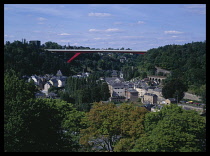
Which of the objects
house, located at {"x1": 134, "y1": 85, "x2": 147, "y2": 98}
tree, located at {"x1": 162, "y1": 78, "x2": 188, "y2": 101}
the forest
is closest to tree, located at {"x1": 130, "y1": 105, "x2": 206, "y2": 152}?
the forest

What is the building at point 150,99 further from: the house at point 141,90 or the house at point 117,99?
the house at point 141,90

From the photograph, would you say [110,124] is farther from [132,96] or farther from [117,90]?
[117,90]

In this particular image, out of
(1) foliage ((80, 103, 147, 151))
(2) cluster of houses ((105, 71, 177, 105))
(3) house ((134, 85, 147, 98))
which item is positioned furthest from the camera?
(3) house ((134, 85, 147, 98))

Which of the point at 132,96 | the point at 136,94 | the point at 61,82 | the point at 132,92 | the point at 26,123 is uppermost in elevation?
the point at 61,82

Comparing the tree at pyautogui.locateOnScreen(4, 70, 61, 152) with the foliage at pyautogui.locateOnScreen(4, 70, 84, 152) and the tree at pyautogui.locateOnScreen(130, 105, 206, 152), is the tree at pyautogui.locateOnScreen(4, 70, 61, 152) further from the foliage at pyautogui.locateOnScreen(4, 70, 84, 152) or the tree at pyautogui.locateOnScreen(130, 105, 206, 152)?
the tree at pyautogui.locateOnScreen(130, 105, 206, 152)

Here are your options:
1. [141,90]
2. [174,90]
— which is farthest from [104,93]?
[174,90]

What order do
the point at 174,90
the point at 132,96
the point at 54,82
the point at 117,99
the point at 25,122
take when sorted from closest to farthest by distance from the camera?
the point at 25,122 → the point at 174,90 → the point at 117,99 → the point at 132,96 → the point at 54,82
